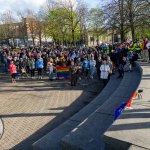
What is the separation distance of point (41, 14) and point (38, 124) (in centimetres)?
5209

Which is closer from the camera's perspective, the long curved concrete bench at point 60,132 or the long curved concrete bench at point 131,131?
the long curved concrete bench at point 131,131

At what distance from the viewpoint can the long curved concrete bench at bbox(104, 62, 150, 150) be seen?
6.09 metres

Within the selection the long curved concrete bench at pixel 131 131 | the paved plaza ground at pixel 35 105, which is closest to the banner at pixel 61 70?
the paved plaza ground at pixel 35 105

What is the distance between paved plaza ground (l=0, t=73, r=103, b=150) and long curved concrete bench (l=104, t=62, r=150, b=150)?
11.4 feet

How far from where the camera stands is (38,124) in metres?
11.3

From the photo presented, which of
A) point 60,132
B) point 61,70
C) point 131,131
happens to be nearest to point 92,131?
point 60,132

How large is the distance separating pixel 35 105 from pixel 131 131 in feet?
26.9

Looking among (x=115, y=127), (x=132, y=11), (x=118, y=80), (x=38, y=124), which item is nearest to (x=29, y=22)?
(x=132, y=11)

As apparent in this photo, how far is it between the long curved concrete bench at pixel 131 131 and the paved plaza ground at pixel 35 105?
3.47 m

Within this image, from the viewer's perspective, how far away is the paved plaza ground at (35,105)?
33.8 feet

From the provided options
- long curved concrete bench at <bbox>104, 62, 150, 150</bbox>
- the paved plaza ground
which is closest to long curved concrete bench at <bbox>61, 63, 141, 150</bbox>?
long curved concrete bench at <bbox>104, 62, 150, 150</bbox>

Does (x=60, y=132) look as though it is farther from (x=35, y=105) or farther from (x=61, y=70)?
(x=61, y=70)

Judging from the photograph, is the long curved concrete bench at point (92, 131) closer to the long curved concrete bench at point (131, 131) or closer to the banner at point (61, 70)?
the long curved concrete bench at point (131, 131)

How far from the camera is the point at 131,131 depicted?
6.67m
